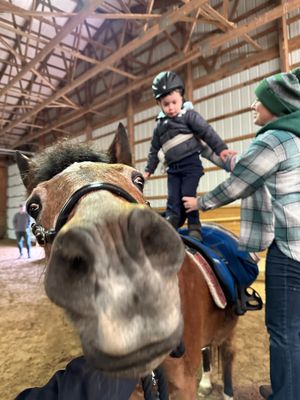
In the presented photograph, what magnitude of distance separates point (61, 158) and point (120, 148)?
49cm

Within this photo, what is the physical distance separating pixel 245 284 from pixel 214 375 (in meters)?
1.11

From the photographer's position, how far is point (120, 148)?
1794mm

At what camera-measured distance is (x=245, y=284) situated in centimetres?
202

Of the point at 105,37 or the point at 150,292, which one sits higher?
the point at 105,37

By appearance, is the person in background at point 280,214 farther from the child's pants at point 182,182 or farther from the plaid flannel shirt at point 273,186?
the child's pants at point 182,182

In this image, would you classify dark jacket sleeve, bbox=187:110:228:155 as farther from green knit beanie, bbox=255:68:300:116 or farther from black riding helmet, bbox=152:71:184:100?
green knit beanie, bbox=255:68:300:116

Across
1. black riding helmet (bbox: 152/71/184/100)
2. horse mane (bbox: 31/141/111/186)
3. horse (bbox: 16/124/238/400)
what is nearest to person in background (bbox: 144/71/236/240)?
black riding helmet (bbox: 152/71/184/100)

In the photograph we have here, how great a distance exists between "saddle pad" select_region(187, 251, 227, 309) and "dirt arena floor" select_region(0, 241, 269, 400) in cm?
101

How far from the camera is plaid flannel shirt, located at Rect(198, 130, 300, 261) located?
1512mm

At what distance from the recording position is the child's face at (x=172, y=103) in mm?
2545

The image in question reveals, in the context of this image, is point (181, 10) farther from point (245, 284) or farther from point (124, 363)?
point (124, 363)

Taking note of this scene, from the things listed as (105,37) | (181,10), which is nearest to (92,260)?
(181,10)

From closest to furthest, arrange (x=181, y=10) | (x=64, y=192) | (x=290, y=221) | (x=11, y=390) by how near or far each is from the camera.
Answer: (x=64, y=192)
(x=290, y=221)
(x=11, y=390)
(x=181, y=10)

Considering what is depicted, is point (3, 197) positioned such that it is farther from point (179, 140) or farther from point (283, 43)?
point (179, 140)
